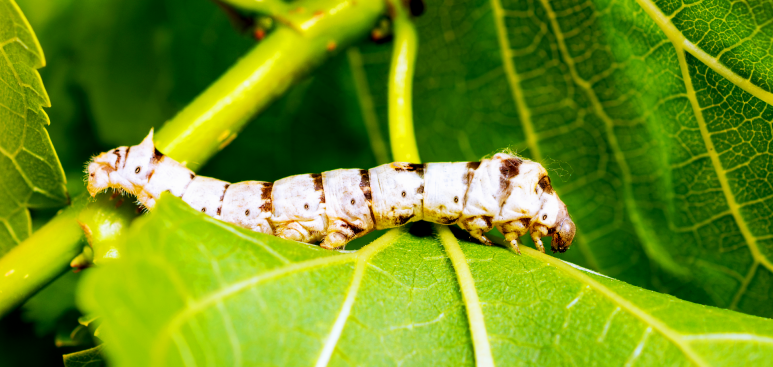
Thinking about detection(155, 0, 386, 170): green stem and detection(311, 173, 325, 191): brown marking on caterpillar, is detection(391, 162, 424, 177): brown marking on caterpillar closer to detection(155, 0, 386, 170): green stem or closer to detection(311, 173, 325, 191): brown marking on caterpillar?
detection(311, 173, 325, 191): brown marking on caterpillar

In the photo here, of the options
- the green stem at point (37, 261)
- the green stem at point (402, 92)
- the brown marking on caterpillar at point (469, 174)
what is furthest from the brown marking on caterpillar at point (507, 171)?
the green stem at point (37, 261)

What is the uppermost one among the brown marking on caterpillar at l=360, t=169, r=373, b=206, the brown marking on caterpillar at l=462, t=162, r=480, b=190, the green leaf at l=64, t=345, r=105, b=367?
the brown marking on caterpillar at l=360, t=169, r=373, b=206

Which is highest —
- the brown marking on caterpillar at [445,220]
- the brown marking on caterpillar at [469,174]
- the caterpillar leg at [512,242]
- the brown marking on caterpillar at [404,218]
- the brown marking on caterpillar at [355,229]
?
the brown marking on caterpillar at [469,174]

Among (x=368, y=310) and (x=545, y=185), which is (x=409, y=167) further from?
(x=368, y=310)

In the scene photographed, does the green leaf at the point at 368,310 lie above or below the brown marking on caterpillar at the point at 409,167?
below

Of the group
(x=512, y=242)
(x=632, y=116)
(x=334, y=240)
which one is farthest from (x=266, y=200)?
(x=632, y=116)

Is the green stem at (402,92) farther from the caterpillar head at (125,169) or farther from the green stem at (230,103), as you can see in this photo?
the caterpillar head at (125,169)

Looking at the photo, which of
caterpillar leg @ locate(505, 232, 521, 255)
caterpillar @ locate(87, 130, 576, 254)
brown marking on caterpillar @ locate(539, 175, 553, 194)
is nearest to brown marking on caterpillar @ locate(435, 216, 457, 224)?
caterpillar @ locate(87, 130, 576, 254)

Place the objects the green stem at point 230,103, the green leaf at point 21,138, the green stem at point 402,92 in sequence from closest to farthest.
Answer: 1. the green leaf at point 21,138
2. the green stem at point 230,103
3. the green stem at point 402,92
